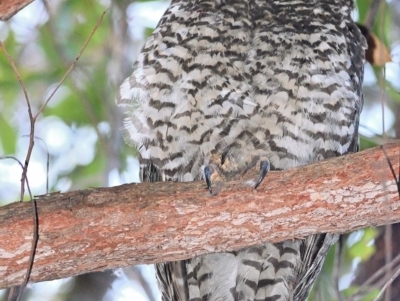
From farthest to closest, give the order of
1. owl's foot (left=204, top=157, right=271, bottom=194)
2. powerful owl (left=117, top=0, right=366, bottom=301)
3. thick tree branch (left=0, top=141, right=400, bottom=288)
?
1. powerful owl (left=117, top=0, right=366, bottom=301)
2. owl's foot (left=204, top=157, right=271, bottom=194)
3. thick tree branch (left=0, top=141, right=400, bottom=288)

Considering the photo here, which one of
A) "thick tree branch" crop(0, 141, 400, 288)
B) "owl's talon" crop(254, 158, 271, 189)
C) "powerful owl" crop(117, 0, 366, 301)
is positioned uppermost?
"powerful owl" crop(117, 0, 366, 301)

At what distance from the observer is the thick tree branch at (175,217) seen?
1926 millimetres

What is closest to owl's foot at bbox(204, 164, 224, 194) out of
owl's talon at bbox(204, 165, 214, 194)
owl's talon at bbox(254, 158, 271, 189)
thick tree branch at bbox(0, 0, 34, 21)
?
owl's talon at bbox(204, 165, 214, 194)

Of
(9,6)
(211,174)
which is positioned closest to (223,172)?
(211,174)

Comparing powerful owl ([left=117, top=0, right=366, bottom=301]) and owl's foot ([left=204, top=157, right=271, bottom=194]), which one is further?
powerful owl ([left=117, top=0, right=366, bottom=301])

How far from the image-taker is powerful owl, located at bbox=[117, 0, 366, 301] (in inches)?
93.5

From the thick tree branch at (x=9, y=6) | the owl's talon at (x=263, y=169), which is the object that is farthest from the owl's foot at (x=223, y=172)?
the thick tree branch at (x=9, y=6)

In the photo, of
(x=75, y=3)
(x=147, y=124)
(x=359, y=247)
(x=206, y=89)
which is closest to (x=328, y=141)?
(x=206, y=89)

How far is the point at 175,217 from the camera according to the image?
199cm

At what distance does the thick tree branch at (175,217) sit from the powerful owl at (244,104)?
0.25 metres

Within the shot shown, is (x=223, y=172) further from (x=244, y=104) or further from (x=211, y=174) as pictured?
Answer: (x=244, y=104)

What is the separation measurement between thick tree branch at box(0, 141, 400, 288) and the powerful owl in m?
0.25

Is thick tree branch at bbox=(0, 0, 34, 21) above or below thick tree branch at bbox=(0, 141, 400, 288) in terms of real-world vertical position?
above

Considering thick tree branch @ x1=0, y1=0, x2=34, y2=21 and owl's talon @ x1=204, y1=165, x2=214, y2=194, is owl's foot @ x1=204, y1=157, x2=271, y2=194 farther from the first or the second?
thick tree branch @ x1=0, y1=0, x2=34, y2=21
